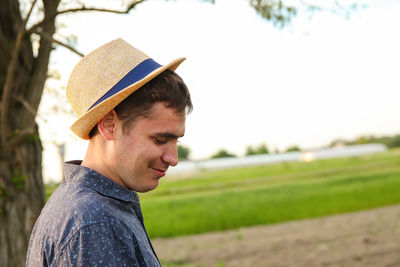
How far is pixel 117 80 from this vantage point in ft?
4.62

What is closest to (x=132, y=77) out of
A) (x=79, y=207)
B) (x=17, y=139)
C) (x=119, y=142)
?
(x=119, y=142)

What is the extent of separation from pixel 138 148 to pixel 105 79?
255mm

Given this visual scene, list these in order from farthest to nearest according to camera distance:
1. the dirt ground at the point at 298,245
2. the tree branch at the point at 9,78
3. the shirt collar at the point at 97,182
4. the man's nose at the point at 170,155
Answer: the dirt ground at the point at 298,245 → the tree branch at the point at 9,78 → the man's nose at the point at 170,155 → the shirt collar at the point at 97,182

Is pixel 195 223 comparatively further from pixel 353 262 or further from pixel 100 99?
pixel 100 99

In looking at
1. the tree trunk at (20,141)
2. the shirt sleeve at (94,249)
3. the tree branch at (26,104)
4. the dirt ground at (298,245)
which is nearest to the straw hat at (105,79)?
the shirt sleeve at (94,249)

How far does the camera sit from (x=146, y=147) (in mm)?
1367

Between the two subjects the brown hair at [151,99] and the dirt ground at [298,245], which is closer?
the brown hair at [151,99]

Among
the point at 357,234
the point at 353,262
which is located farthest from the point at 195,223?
the point at 353,262

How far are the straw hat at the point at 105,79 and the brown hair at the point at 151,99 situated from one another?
0.08 feet

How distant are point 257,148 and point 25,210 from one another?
84.0m

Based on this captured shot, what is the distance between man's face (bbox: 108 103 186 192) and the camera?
135 cm

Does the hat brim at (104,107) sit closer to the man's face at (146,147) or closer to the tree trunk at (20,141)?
the man's face at (146,147)

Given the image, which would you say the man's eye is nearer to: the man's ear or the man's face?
the man's face

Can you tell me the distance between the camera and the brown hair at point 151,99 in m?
1.35
